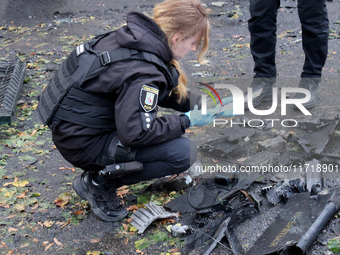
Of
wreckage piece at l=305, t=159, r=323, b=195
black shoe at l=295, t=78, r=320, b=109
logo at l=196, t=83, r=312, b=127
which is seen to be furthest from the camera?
A: black shoe at l=295, t=78, r=320, b=109

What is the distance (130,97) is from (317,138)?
1931mm

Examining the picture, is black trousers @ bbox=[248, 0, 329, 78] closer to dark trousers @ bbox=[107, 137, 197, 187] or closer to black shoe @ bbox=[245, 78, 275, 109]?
black shoe @ bbox=[245, 78, 275, 109]

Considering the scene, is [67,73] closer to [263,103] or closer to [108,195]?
[108,195]

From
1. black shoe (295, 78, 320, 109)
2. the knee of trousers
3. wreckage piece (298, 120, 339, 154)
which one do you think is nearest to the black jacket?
the knee of trousers

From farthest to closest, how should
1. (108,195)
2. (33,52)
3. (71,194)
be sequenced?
→ (33,52), (71,194), (108,195)

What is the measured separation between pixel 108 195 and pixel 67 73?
0.92 metres

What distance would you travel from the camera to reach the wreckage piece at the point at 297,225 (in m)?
2.56

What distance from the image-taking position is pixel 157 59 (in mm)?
2811

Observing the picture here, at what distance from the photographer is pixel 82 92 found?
285 cm

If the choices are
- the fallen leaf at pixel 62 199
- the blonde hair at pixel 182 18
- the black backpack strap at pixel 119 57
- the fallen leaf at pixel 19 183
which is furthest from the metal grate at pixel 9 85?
the blonde hair at pixel 182 18

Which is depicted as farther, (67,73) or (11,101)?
(11,101)

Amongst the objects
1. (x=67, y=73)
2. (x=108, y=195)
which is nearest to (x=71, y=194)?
(x=108, y=195)

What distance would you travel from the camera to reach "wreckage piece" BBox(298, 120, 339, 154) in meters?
3.72

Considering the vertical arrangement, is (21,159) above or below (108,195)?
below
